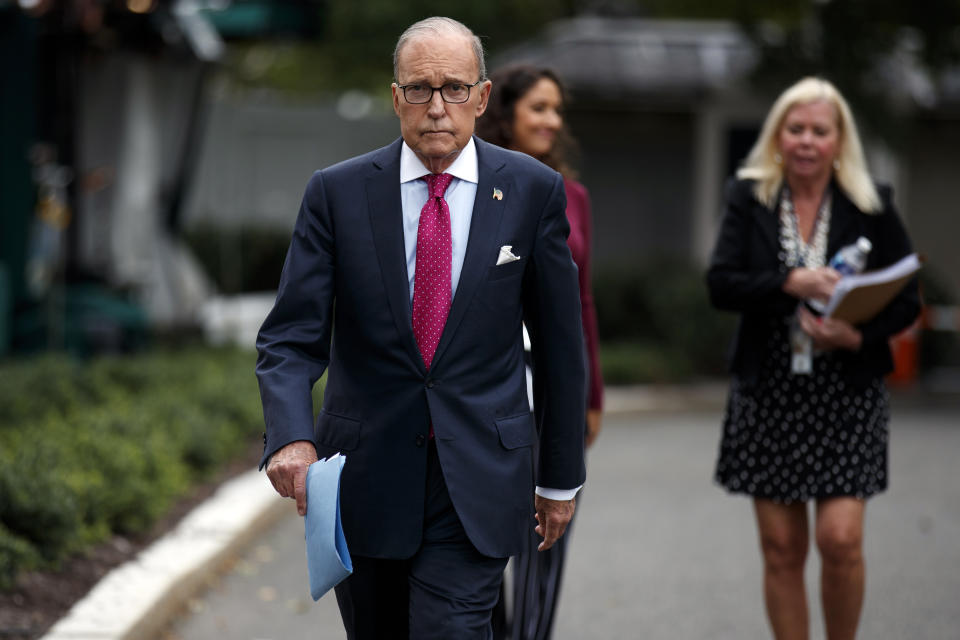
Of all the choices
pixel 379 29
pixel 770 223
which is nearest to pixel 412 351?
pixel 770 223

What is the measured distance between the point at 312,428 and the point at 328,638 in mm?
2625

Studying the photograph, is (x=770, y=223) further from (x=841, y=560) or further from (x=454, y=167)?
(x=454, y=167)

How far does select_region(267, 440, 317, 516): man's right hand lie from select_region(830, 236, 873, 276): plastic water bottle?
2269 mm

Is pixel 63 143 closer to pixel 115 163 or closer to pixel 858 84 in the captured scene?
pixel 115 163

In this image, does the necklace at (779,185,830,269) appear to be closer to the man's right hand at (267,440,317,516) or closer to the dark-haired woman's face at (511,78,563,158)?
the dark-haired woman's face at (511,78,563,158)

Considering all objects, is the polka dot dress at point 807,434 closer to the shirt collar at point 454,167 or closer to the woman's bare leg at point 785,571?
the woman's bare leg at point 785,571

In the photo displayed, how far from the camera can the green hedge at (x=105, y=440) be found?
567 cm

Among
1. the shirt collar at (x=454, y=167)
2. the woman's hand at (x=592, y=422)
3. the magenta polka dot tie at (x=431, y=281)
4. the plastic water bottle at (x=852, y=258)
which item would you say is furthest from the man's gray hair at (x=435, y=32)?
the woman's hand at (x=592, y=422)

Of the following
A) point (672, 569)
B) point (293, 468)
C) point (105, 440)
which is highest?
point (293, 468)

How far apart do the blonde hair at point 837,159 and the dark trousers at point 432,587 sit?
2.03 meters

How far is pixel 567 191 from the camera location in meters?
4.86

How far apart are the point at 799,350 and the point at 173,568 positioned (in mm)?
2941

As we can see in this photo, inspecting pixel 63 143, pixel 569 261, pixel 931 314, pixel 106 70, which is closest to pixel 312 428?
pixel 569 261

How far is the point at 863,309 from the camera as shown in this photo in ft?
15.2
